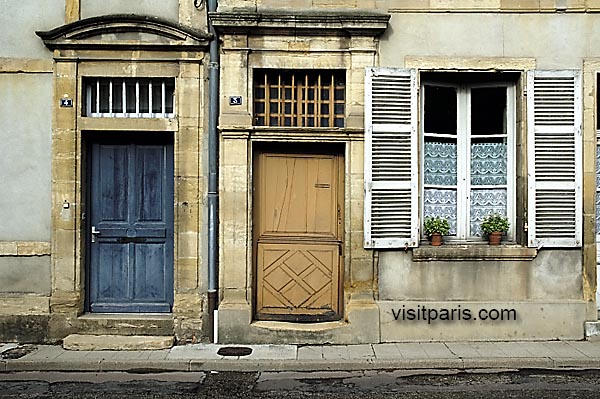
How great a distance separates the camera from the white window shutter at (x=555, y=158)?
8453 millimetres

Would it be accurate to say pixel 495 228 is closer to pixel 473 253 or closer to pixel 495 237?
pixel 495 237

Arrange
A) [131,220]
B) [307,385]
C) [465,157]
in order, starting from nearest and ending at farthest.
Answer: [307,385] → [131,220] → [465,157]

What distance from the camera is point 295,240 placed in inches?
340

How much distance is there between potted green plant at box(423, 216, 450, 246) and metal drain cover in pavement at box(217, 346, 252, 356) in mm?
2557

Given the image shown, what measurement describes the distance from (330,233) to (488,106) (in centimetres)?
257

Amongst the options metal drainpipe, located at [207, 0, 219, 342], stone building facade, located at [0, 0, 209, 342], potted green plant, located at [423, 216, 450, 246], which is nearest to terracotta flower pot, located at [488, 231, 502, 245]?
potted green plant, located at [423, 216, 450, 246]

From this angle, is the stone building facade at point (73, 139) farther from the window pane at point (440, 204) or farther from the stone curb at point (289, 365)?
the window pane at point (440, 204)

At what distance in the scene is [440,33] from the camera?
8.46 m

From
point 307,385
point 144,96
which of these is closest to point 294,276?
point 307,385

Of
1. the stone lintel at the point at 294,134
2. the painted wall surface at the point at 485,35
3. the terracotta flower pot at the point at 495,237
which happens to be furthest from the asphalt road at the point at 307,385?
the painted wall surface at the point at 485,35

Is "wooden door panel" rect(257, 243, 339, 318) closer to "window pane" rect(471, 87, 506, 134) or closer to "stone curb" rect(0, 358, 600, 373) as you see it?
"stone curb" rect(0, 358, 600, 373)

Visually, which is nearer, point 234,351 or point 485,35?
point 234,351

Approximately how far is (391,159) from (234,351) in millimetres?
2900

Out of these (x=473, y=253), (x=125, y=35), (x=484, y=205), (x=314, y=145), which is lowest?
(x=473, y=253)
